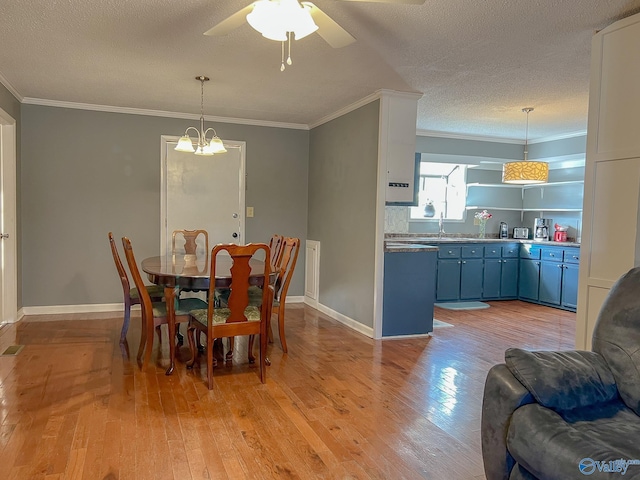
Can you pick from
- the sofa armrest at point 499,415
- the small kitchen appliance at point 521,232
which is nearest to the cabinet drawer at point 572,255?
the small kitchen appliance at point 521,232

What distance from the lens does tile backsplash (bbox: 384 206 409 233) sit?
653 cm

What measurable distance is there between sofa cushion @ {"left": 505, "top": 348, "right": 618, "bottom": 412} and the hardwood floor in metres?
0.64

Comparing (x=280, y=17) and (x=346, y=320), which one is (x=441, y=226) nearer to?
(x=346, y=320)

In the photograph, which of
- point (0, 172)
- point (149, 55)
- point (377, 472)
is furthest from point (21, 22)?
point (377, 472)

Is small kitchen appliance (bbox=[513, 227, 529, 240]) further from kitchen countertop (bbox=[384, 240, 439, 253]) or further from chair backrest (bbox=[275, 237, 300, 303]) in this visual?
chair backrest (bbox=[275, 237, 300, 303])

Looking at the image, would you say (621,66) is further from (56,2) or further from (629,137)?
(56,2)

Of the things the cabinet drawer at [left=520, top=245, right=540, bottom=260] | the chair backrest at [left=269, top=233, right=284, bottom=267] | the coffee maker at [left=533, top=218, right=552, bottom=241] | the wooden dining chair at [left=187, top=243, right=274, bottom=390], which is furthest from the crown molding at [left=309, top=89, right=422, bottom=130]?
the coffee maker at [left=533, top=218, right=552, bottom=241]

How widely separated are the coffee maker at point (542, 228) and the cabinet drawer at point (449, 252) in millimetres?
1520

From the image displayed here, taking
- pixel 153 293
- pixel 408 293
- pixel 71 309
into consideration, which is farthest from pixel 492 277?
pixel 71 309

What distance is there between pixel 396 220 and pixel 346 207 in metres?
1.81

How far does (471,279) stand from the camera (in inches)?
245

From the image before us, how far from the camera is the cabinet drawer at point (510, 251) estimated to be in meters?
6.41

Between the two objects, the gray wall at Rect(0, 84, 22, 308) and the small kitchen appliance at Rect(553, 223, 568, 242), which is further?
the small kitchen appliance at Rect(553, 223, 568, 242)

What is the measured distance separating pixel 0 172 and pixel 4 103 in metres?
0.63
